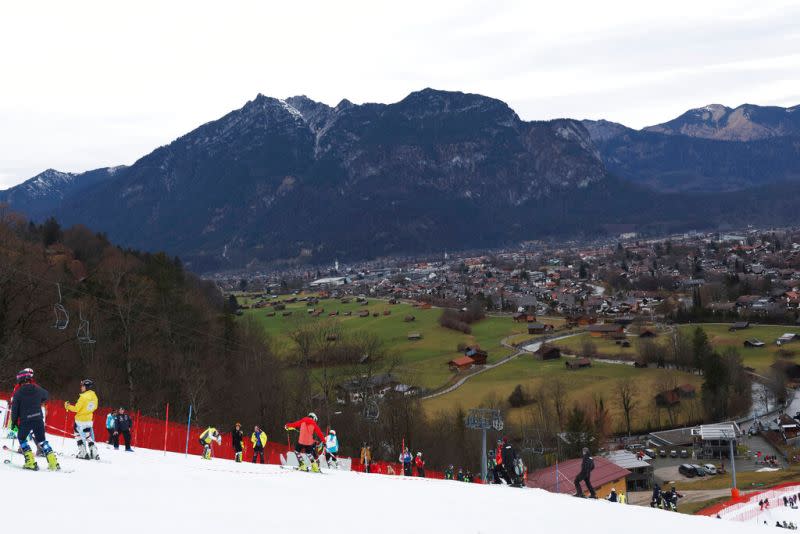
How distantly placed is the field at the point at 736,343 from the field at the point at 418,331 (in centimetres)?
1182

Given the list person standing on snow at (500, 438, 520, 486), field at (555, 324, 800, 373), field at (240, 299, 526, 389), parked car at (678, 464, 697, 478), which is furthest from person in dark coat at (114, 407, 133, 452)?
field at (555, 324, 800, 373)

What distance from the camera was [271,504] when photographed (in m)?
13.1

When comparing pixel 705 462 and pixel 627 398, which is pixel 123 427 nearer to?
pixel 705 462

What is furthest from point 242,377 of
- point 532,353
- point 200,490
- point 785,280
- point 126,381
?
point 785,280

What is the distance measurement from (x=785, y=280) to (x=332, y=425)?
15021 cm

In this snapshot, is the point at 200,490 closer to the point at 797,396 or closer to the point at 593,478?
the point at 593,478

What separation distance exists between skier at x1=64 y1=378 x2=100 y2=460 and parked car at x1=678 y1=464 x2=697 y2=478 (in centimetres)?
4727

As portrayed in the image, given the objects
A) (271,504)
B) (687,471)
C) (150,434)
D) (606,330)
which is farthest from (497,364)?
(271,504)

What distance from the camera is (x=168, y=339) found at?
4909 centimetres

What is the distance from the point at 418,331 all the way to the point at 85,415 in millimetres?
98992

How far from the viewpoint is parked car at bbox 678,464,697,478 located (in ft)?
173

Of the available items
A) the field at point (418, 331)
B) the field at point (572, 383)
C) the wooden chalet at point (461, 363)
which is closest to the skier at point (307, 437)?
the field at point (572, 383)

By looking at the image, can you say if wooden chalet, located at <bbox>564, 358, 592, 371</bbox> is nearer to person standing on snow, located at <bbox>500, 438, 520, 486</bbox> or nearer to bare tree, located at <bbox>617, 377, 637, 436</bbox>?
bare tree, located at <bbox>617, 377, 637, 436</bbox>

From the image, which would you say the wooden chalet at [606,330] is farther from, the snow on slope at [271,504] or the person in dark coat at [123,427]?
the person in dark coat at [123,427]
